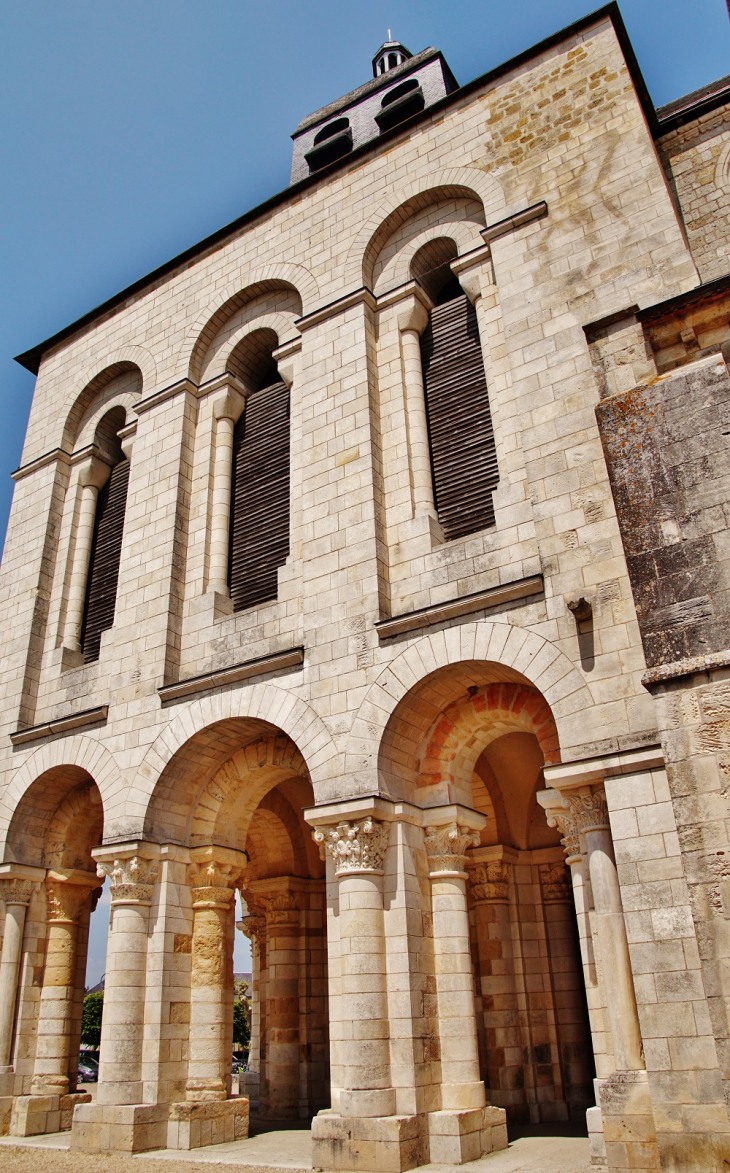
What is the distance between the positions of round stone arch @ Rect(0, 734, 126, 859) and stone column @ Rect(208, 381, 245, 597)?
2.67 metres

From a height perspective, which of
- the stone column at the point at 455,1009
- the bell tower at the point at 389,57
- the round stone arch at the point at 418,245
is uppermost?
the bell tower at the point at 389,57

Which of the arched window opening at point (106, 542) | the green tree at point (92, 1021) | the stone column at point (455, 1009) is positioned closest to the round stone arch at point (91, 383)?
the arched window opening at point (106, 542)

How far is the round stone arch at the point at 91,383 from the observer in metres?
14.9

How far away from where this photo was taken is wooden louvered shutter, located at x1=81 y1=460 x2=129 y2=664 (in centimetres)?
1352

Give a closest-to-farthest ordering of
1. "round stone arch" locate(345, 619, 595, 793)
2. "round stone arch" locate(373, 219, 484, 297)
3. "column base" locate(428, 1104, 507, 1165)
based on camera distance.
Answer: "column base" locate(428, 1104, 507, 1165) → "round stone arch" locate(345, 619, 595, 793) → "round stone arch" locate(373, 219, 484, 297)

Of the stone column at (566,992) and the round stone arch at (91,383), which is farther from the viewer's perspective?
the round stone arch at (91,383)

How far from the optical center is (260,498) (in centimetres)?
1233

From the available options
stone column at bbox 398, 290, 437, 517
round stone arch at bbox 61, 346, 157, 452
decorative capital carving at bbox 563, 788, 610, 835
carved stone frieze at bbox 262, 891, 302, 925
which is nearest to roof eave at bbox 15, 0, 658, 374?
round stone arch at bbox 61, 346, 157, 452

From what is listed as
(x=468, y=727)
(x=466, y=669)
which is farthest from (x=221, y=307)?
(x=468, y=727)

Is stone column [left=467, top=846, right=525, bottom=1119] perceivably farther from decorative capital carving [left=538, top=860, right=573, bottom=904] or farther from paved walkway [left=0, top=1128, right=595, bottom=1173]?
paved walkway [left=0, top=1128, right=595, bottom=1173]

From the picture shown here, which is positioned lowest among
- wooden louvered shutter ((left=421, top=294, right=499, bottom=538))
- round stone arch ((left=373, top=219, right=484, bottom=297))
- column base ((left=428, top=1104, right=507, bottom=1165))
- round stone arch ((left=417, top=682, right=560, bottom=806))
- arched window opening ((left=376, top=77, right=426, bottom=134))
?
column base ((left=428, top=1104, right=507, bottom=1165))

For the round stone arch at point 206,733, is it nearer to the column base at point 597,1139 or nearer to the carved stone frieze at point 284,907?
the carved stone frieze at point 284,907

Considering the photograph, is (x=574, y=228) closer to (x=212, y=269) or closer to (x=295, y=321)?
(x=295, y=321)

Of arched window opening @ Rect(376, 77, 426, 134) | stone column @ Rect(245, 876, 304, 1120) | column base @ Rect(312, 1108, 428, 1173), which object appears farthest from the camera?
arched window opening @ Rect(376, 77, 426, 134)
